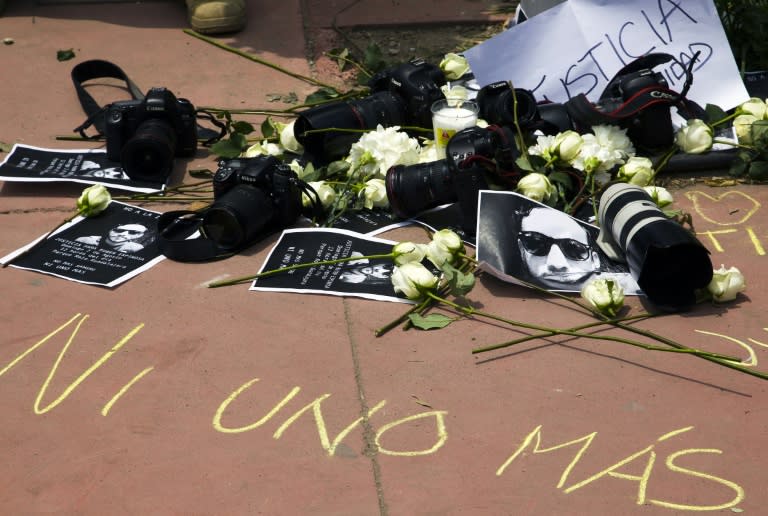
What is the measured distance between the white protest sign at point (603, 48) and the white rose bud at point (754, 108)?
0.44 feet

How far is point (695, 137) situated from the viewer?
9.70ft

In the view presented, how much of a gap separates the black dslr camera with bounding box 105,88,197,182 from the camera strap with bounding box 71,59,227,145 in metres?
0.17

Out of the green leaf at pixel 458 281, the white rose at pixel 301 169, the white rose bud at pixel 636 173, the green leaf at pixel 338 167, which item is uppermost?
the white rose at pixel 301 169

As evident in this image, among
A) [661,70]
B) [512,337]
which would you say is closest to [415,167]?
[512,337]

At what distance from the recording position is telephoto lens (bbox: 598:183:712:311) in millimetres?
2260

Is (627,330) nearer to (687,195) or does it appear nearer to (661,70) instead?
→ (687,195)

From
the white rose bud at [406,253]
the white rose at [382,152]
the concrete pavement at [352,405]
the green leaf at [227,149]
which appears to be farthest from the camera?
the green leaf at [227,149]

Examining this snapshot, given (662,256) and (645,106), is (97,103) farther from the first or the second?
(662,256)

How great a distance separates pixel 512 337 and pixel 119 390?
895mm

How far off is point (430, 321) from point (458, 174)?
1.50ft

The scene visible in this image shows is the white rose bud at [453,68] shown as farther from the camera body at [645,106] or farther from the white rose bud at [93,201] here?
the white rose bud at [93,201]

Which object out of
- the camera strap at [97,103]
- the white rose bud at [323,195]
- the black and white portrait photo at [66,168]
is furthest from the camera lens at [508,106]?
the black and white portrait photo at [66,168]

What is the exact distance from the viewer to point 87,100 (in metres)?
3.61

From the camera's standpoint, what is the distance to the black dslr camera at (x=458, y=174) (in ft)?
8.42
